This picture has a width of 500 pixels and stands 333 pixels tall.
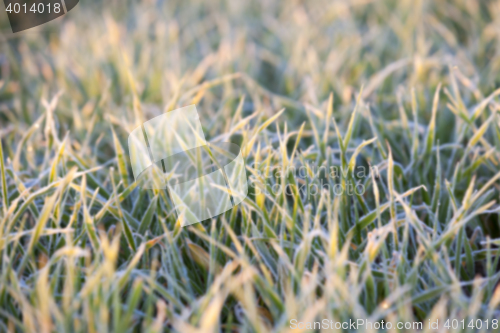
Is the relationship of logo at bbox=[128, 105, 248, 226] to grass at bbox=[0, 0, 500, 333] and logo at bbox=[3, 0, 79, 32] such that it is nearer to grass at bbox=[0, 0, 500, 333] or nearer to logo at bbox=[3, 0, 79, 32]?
grass at bbox=[0, 0, 500, 333]

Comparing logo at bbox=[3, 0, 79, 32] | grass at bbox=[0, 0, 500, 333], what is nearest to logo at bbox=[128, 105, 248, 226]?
grass at bbox=[0, 0, 500, 333]

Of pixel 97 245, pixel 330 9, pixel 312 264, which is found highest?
pixel 330 9

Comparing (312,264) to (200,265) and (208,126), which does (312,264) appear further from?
(208,126)

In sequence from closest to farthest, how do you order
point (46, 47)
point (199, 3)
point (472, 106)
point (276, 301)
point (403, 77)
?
point (276, 301) < point (472, 106) < point (403, 77) < point (46, 47) < point (199, 3)

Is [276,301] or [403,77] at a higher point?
[403,77]

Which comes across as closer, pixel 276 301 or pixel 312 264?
pixel 276 301

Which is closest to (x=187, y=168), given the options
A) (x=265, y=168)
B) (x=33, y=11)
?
(x=265, y=168)

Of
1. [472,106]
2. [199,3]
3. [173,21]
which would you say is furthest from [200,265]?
[199,3]

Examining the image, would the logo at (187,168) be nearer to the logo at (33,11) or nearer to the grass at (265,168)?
the grass at (265,168)

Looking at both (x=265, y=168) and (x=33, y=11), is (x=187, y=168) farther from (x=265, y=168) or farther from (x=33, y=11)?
(x=33, y=11)
